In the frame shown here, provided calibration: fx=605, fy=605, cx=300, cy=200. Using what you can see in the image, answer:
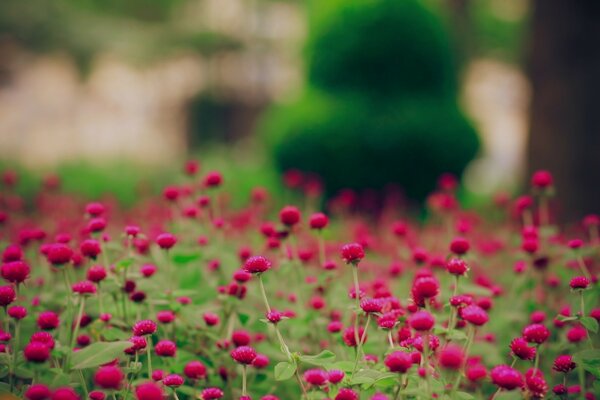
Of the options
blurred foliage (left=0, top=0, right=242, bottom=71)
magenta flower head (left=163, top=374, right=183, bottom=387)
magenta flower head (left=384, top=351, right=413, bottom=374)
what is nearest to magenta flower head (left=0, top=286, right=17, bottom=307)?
magenta flower head (left=163, top=374, right=183, bottom=387)

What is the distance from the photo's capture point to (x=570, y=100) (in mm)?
5840

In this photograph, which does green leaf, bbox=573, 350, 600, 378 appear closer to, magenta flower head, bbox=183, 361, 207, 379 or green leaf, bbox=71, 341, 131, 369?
magenta flower head, bbox=183, 361, 207, 379

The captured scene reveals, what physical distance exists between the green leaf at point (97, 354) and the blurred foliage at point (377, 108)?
15.7 feet

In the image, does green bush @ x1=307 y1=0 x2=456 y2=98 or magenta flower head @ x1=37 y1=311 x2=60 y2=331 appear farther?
green bush @ x1=307 y1=0 x2=456 y2=98

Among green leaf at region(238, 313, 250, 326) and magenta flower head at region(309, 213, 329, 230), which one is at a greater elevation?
magenta flower head at region(309, 213, 329, 230)

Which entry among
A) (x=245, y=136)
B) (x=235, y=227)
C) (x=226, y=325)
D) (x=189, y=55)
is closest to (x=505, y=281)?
(x=235, y=227)

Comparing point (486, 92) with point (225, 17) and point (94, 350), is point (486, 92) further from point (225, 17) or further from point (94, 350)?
point (94, 350)

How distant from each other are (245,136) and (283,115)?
43.6 ft

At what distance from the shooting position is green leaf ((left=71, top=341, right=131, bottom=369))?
4.63 ft

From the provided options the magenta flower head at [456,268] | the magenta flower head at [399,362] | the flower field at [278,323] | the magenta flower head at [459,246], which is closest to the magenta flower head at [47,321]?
the flower field at [278,323]

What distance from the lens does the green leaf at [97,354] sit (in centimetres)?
141

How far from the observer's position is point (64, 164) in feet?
32.1

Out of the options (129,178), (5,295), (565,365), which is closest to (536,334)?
(565,365)

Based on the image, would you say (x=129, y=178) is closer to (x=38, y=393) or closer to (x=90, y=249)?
(x=90, y=249)
